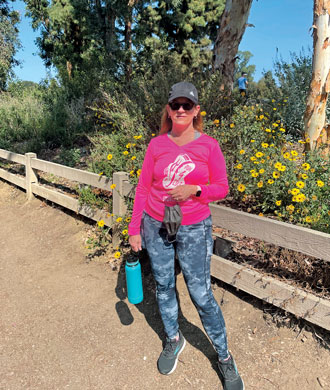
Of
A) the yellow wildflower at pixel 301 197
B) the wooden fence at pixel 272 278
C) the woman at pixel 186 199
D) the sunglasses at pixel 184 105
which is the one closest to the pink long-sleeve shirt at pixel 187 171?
the woman at pixel 186 199

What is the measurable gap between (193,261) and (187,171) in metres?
0.63

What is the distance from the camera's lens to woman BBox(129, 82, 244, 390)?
2105mm

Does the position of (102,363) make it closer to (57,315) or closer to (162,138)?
(57,315)

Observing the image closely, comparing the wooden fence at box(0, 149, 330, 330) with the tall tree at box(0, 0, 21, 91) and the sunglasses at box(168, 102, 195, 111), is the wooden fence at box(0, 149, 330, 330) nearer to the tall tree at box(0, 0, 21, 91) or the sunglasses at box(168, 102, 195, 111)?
the sunglasses at box(168, 102, 195, 111)

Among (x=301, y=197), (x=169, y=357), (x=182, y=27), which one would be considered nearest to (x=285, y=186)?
(x=301, y=197)

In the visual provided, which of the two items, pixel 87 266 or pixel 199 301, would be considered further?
pixel 87 266

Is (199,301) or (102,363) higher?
(199,301)

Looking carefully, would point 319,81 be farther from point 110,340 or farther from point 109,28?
point 109,28

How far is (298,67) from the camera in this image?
7.52 meters

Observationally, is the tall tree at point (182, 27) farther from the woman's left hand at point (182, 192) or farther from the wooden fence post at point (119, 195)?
the woman's left hand at point (182, 192)

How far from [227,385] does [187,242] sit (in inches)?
45.7

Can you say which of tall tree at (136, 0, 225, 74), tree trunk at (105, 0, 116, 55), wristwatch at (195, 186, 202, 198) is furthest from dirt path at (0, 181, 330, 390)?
tall tree at (136, 0, 225, 74)

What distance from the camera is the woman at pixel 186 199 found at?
2.11 meters

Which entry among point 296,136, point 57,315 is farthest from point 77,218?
point 296,136
